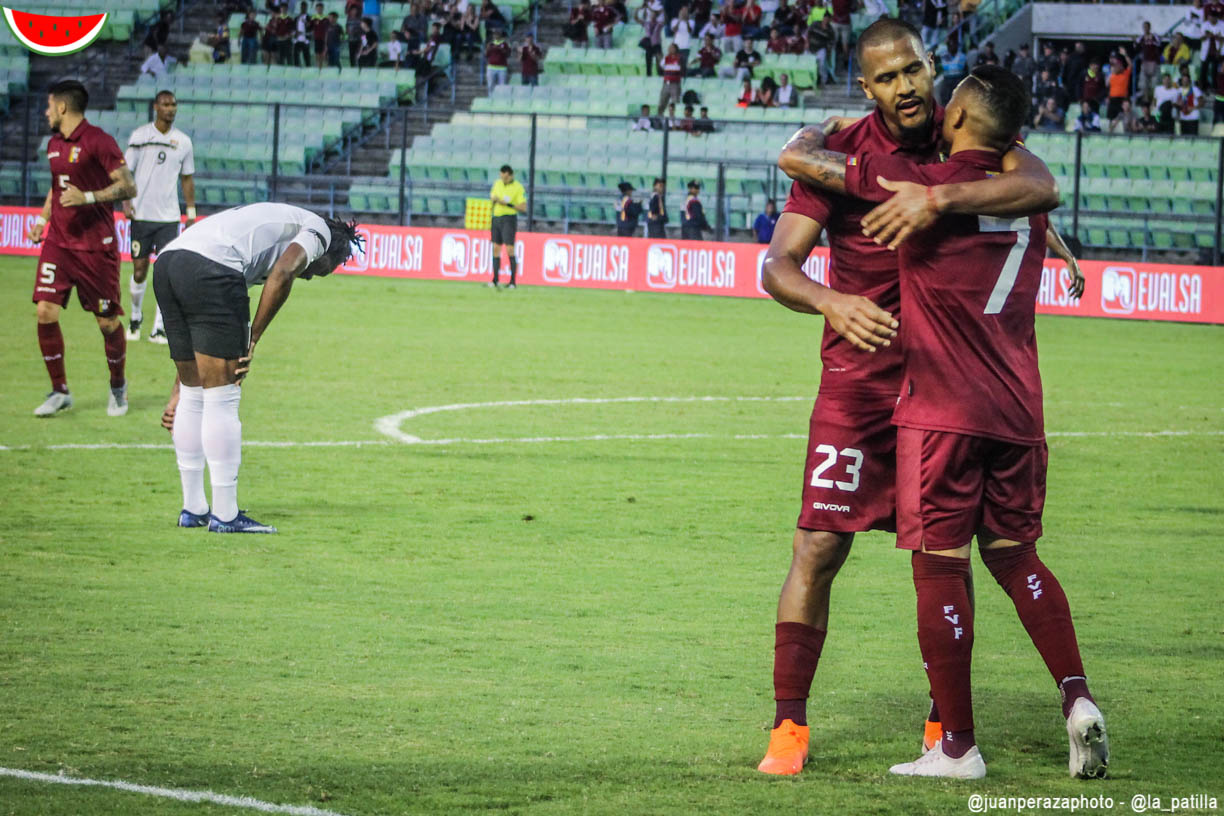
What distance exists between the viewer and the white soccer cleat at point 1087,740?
16.0ft

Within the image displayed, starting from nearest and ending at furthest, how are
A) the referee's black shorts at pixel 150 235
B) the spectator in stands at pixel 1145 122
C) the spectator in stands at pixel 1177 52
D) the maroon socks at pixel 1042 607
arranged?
the maroon socks at pixel 1042 607 < the referee's black shorts at pixel 150 235 < the spectator in stands at pixel 1145 122 < the spectator in stands at pixel 1177 52

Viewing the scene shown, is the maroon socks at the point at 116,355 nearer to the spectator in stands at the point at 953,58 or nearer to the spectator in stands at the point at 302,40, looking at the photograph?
the spectator in stands at the point at 953,58

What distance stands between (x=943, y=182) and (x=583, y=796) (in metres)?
1.98

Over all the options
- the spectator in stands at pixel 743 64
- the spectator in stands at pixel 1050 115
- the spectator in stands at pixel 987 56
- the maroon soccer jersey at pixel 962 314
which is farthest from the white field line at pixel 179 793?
the spectator in stands at pixel 743 64

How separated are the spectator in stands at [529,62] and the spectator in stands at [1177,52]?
13064mm

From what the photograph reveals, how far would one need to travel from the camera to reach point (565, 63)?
126 ft

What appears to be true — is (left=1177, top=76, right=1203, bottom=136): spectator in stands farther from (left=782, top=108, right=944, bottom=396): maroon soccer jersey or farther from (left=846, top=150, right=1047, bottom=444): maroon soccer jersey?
(left=846, top=150, right=1047, bottom=444): maroon soccer jersey

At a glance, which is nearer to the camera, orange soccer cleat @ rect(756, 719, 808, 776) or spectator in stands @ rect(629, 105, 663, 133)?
orange soccer cleat @ rect(756, 719, 808, 776)

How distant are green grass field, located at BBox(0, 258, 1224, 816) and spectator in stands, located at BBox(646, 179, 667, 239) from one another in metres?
15.4

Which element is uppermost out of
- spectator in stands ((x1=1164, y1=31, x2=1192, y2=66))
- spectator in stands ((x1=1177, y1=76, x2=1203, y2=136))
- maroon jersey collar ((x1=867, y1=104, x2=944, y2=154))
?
spectator in stands ((x1=1164, y1=31, x2=1192, y2=66))

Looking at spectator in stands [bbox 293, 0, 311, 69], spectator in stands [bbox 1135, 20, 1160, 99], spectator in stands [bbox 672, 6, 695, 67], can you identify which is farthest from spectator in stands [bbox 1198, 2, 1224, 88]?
spectator in stands [bbox 293, 0, 311, 69]

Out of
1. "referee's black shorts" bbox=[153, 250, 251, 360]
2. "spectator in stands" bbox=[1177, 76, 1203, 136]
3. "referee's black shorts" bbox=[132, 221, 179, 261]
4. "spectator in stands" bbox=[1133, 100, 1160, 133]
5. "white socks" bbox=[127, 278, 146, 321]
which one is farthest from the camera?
"spectator in stands" bbox=[1177, 76, 1203, 136]

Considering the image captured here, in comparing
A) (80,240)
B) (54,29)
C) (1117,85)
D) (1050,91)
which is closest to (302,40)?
(54,29)

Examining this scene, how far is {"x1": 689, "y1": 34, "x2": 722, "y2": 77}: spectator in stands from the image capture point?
3591 centimetres
